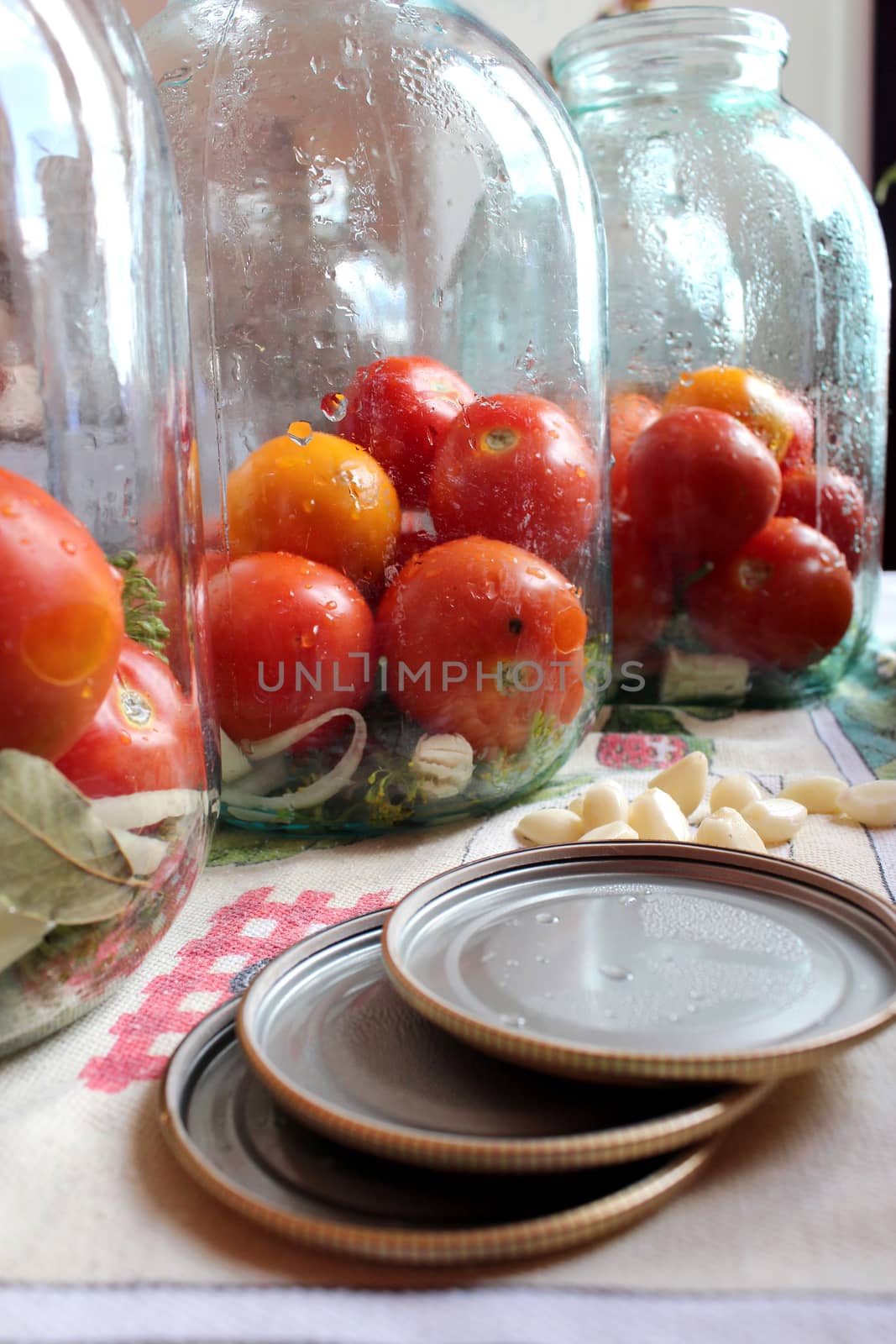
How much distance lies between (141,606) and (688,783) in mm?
306

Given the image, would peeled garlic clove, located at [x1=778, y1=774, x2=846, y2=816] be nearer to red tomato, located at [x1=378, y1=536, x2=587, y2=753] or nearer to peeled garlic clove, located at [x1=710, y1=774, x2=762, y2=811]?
peeled garlic clove, located at [x1=710, y1=774, x2=762, y2=811]

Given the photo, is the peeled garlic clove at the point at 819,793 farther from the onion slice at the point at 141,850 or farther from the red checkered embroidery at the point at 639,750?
the onion slice at the point at 141,850

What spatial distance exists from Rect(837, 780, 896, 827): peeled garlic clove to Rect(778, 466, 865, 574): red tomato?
27cm

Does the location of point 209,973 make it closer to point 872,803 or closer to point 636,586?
point 872,803

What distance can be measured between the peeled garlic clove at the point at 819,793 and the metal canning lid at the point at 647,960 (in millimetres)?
204

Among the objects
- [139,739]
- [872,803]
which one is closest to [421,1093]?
[139,739]

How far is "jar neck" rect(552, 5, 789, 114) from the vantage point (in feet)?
2.68

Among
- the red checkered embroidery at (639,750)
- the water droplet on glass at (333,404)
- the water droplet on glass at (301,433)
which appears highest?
the water droplet on glass at (333,404)

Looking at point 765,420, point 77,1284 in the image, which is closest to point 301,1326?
point 77,1284

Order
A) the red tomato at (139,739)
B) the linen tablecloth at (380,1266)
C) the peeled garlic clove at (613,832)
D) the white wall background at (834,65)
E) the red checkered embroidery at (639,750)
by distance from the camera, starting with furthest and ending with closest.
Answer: the white wall background at (834,65) < the red checkered embroidery at (639,750) < the peeled garlic clove at (613,832) < the red tomato at (139,739) < the linen tablecloth at (380,1266)

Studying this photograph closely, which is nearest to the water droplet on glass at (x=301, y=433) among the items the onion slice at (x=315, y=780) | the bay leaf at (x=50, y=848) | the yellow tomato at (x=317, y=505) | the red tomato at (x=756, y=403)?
the yellow tomato at (x=317, y=505)

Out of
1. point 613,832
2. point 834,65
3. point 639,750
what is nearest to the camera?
point 613,832

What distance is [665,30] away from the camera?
82cm

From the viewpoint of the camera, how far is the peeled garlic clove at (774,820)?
1.88ft
